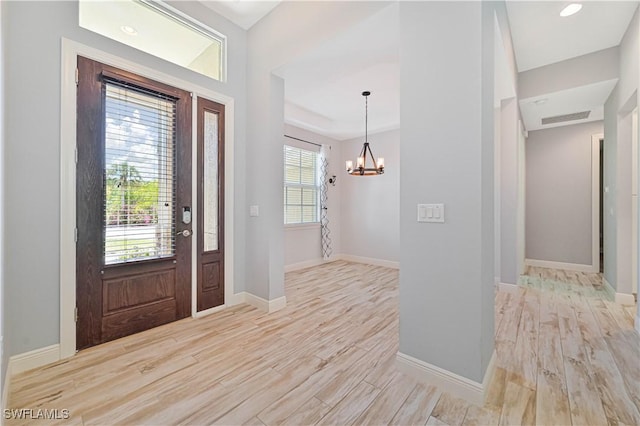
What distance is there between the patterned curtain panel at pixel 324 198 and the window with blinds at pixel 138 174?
3.48 metres

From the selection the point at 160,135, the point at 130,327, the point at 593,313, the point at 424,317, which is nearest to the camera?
the point at 424,317

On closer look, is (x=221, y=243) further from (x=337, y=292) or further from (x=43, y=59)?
(x=43, y=59)

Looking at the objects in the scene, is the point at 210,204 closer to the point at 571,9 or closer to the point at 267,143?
the point at 267,143

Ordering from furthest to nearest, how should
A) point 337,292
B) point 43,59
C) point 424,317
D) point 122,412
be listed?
1. point 337,292
2. point 43,59
3. point 424,317
4. point 122,412

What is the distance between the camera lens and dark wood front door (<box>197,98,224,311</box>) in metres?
2.90

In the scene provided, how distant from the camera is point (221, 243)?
3098 millimetres

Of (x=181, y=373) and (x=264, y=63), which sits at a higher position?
(x=264, y=63)

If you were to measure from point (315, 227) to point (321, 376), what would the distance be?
12.9 feet

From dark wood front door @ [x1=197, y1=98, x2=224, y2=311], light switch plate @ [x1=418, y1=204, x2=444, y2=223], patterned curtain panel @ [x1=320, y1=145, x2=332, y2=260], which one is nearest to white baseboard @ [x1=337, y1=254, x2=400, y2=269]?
patterned curtain panel @ [x1=320, y1=145, x2=332, y2=260]

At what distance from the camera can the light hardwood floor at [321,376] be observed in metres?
1.53

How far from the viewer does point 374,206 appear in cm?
577

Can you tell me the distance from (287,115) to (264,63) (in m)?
1.66

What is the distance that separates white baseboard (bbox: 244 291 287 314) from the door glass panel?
751mm

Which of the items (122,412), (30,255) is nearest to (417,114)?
(122,412)
